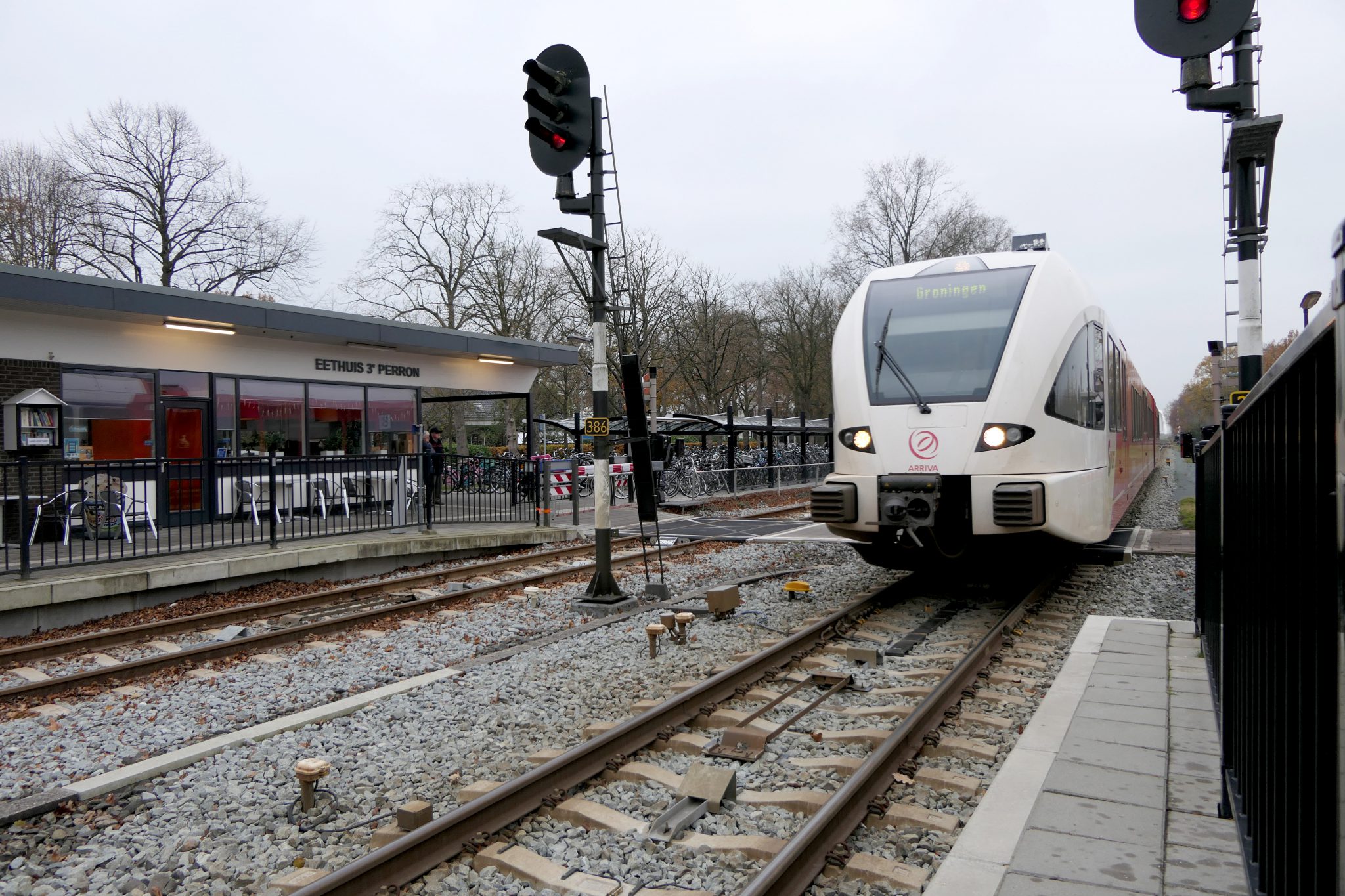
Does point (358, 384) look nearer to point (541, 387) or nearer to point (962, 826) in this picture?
point (962, 826)

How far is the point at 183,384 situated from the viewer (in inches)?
564

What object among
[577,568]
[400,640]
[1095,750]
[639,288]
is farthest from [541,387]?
[1095,750]

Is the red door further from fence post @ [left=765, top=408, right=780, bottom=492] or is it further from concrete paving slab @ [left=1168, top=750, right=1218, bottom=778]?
fence post @ [left=765, top=408, right=780, bottom=492]

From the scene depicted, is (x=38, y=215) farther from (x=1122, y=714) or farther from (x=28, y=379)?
(x=1122, y=714)

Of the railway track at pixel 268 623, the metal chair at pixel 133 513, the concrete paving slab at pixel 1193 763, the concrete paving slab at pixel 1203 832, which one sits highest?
the metal chair at pixel 133 513

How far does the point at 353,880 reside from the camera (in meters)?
3.30

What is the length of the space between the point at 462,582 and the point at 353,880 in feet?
25.6

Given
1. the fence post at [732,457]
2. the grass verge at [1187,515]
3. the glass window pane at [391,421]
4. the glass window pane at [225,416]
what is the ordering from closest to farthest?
the glass window pane at [225,416]
the grass verge at [1187,515]
the glass window pane at [391,421]
the fence post at [732,457]

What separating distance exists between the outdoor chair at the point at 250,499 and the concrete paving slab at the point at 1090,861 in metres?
10.6

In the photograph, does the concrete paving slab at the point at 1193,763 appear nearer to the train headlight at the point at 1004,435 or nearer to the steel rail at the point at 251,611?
the train headlight at the point at 1004,435

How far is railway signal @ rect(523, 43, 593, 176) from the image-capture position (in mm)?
8695

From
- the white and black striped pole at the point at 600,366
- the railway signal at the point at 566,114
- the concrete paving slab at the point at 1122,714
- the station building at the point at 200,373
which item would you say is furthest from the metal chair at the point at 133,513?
the concrete paving slab at the point at 1122,714

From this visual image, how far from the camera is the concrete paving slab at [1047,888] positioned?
9.87 ft

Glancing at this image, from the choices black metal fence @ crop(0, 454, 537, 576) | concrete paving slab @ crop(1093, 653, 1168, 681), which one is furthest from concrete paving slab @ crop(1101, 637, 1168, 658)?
black metal fence @ crop(0, 454, 537, 576)
